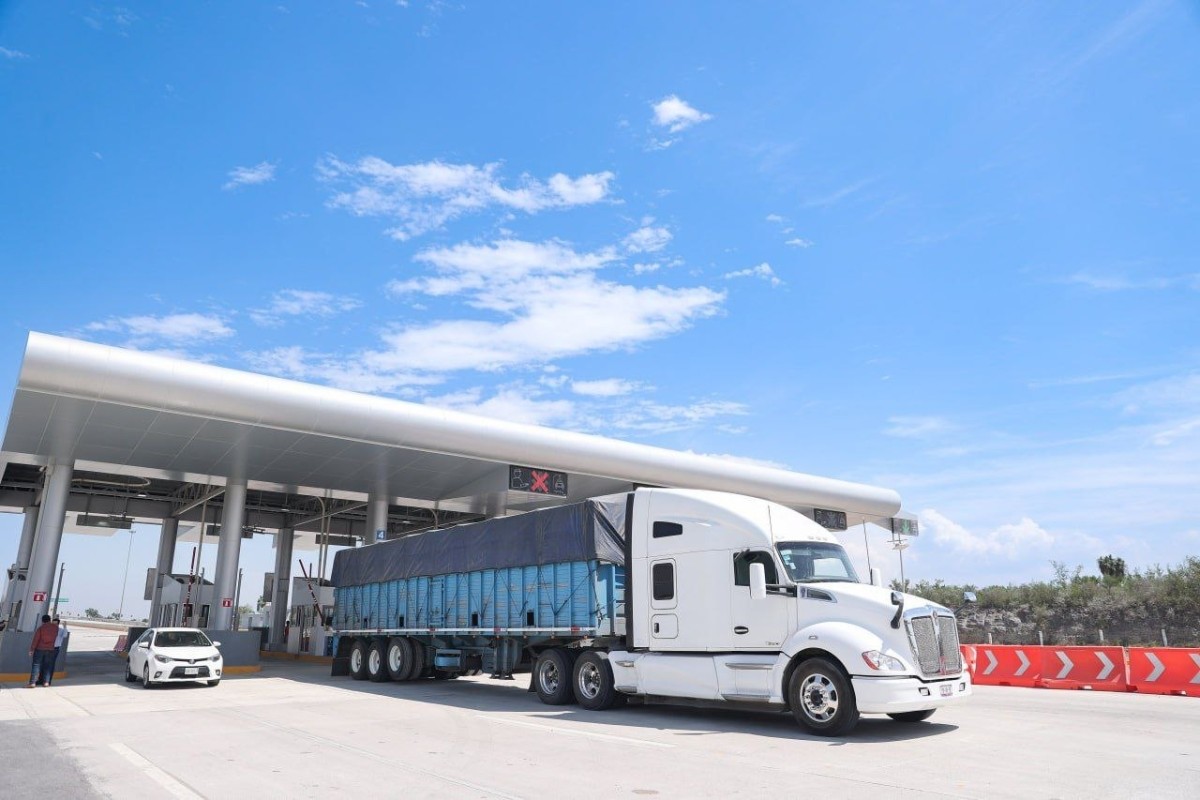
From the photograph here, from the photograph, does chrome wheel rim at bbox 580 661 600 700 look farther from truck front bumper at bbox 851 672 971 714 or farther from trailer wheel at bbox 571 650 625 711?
truck front bumper at bbox 851 672 971 714

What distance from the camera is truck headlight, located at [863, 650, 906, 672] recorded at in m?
10.1

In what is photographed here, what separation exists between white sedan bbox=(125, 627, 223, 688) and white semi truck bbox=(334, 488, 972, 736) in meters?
5.13

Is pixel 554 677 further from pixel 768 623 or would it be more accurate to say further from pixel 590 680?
pixel 768 623

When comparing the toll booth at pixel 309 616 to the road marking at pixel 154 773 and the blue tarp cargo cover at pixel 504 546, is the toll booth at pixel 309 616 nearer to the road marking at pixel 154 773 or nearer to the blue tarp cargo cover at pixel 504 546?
the blue tarp cargo cover at pixel 504 546

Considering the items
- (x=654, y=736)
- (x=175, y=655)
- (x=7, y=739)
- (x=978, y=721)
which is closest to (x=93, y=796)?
(x=7, y=739)

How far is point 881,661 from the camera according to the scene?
1013cm

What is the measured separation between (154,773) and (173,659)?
463 inches

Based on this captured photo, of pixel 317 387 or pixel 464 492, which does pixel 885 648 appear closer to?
pixel 317 387

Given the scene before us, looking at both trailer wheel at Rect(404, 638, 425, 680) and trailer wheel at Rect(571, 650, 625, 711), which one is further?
trailer wheel at Rect(404, 638, 425, 680)

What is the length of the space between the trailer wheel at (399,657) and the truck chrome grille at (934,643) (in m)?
12.5

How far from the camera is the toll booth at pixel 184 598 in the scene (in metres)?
30.0

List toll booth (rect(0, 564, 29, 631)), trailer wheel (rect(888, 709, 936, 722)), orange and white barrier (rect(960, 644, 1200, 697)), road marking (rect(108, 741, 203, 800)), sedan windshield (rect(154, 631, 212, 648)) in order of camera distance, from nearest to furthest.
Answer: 1. road marking (rect(108, 741, 203, 800))
2. trailer wheel (rect(888, 709, 936, 722))
3. orange and white barrier (rect(960, 644, 1200, 697))
4. sedan windshield (rect(154, 631, 212, 648))
5. toll booth (rect(0, 564, 29, 631))

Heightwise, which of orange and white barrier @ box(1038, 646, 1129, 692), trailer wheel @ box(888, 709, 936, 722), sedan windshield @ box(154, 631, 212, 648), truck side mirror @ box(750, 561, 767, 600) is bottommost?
trailer wheel @ box(888, 709, 936, 722)

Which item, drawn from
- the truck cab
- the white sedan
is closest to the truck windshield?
the truck cab
